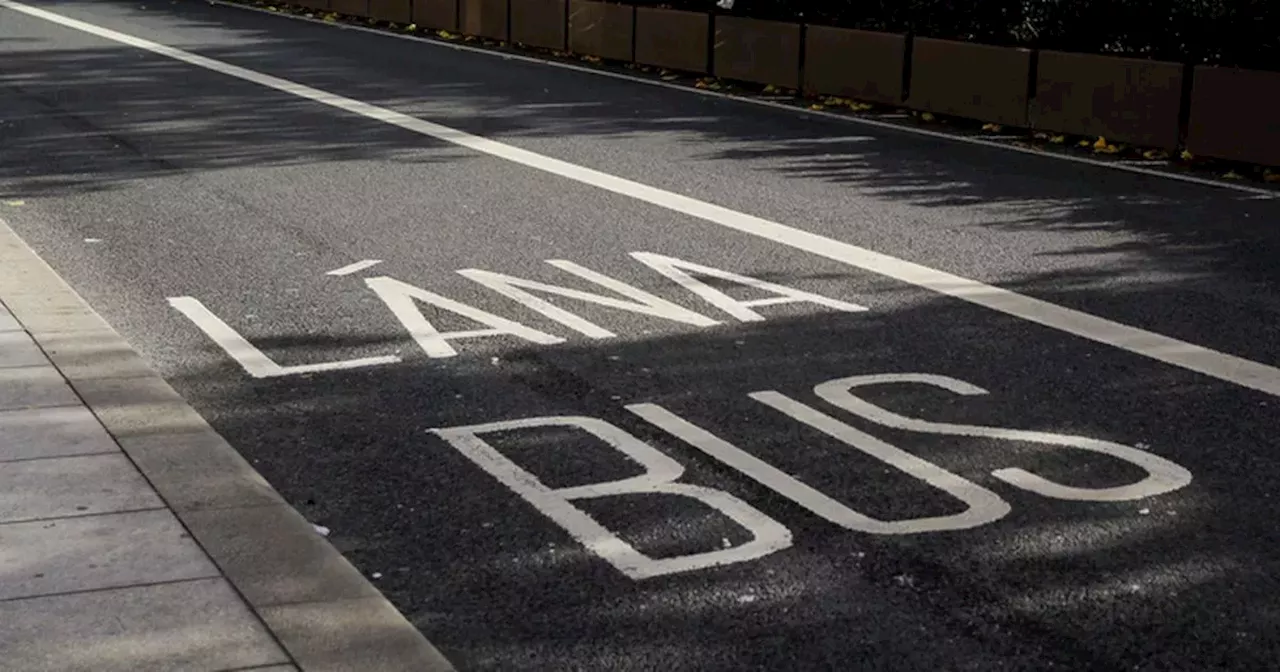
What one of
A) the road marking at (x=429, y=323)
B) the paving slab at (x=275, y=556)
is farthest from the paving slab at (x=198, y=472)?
the road marking at (x=429, y=323)

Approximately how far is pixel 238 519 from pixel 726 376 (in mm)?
2747

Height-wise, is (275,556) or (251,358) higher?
(275,556)

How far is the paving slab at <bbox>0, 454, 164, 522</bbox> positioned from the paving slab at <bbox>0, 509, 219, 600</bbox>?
0.30ft

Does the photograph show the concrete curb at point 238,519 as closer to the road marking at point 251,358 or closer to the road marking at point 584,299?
the road marking at point 251,358

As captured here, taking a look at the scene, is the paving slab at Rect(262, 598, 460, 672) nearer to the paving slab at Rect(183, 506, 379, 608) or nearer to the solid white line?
the paving slab at Rect(183, 506, 379, 608)

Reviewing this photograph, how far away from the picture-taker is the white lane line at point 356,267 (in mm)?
10242

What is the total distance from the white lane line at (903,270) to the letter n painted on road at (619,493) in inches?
107

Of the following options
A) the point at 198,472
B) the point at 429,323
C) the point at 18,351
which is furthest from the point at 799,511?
the point at 18,351

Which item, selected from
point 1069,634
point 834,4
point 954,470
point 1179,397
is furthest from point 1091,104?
point 1069,634

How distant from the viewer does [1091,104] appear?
1638 centimetres

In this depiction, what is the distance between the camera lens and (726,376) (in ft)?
25.9

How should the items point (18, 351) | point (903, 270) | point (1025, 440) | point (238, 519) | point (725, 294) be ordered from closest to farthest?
point (238, 519), point (1025, 440), point (18, 351), point (725, 294), point (903, 270)

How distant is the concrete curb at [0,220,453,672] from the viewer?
4738 millimetres

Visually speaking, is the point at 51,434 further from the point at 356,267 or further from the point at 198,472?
the point at 356,267
